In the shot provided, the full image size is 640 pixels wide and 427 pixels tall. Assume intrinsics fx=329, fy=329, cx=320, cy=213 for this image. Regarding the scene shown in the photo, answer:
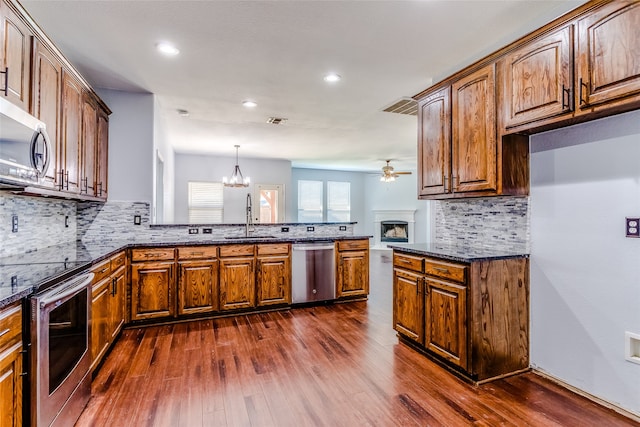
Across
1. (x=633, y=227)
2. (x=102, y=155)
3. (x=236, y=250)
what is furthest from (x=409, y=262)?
(x=102, y=155)

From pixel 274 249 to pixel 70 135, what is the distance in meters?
2.32

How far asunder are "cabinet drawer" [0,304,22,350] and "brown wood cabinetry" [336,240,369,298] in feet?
11.3

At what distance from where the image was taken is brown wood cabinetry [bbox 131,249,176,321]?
3.48 meters

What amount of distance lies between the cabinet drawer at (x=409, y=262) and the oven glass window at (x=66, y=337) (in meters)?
2.44

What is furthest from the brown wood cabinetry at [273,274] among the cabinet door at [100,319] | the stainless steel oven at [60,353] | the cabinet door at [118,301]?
the stainless steel oven at [60,353]

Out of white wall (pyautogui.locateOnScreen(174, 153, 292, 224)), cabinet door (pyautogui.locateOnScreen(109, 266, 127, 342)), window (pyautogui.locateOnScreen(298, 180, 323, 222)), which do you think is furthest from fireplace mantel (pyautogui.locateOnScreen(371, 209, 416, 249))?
cabinet door (pyautogui.locateOnScreen(109, 266, 127, 342))

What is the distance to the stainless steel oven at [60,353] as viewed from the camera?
1464mm

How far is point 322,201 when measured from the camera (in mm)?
10406

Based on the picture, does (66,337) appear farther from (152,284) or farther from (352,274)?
(352,274)

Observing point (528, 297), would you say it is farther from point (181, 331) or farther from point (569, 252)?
point (181, 331)

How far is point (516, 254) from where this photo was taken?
8.31 feet

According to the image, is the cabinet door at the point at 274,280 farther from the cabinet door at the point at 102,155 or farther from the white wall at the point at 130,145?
the cabinet door at the point at 102,155

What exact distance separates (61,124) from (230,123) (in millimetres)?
2808

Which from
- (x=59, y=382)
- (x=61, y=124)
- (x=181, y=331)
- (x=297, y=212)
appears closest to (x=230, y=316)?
(x=181, y=331)
